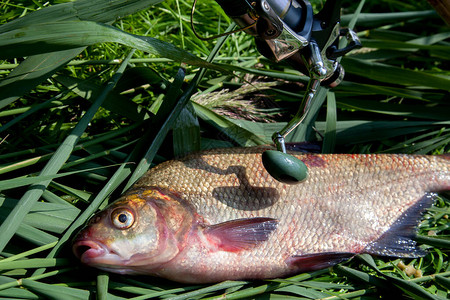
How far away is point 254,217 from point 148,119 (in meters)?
0.93

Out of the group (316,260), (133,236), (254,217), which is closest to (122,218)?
(133,236)

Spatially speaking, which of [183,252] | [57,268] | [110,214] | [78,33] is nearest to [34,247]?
[57,268]

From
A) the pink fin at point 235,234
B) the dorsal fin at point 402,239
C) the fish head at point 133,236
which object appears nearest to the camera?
the fish head at point 133,236

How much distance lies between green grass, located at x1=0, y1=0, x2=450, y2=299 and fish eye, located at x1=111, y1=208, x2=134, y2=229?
0.74ft

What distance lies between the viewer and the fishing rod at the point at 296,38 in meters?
1.98

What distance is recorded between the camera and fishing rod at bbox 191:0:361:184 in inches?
78.0

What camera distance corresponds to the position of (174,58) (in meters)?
2.37

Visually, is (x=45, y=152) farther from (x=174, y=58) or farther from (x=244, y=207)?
(x=244, y=207)

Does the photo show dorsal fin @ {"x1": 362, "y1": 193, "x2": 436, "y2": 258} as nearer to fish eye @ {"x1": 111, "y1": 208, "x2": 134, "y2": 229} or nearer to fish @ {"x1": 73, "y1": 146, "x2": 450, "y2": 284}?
fish @ {"x1": 73, "y1": 146, "x2": 450, "y2": 284}

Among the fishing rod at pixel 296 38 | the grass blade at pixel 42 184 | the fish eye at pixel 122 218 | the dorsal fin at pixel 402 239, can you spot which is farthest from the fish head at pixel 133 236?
the dorsal fin at pixel 402 239

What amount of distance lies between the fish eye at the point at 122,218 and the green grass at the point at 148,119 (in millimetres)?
225

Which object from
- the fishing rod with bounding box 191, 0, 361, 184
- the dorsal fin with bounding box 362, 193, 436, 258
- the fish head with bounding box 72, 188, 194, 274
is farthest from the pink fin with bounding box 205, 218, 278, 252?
the dorsal fin with bounding box 362, 193, 436, 258

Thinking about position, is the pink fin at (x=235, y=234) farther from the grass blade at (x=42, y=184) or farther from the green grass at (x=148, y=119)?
the grass blade at (x=42, y=184)

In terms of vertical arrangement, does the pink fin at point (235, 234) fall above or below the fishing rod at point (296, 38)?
below
